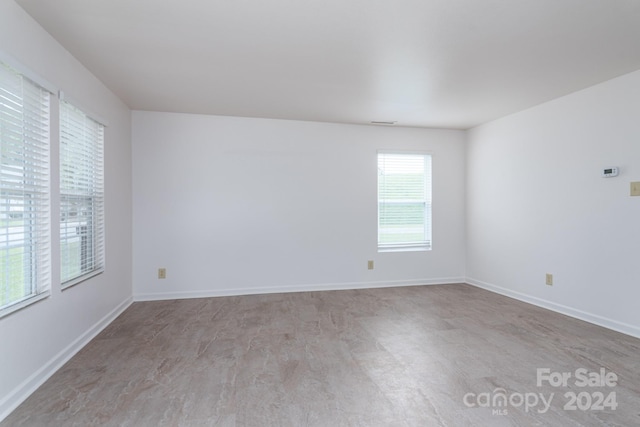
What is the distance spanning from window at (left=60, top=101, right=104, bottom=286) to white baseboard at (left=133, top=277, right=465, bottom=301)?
109 centimetres

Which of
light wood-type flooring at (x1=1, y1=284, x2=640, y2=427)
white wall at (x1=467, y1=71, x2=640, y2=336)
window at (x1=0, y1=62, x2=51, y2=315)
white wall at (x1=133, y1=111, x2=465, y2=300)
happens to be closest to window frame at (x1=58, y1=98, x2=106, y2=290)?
window at (x1=0, y1=62, x2=51, y2=315)

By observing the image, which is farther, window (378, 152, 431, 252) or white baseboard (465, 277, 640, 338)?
window (378, 152, 431, 252)

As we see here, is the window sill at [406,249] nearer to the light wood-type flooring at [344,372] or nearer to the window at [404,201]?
the window at [404,201]

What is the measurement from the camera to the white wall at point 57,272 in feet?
6.04

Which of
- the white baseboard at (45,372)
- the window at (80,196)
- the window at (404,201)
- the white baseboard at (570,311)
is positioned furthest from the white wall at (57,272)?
the white baseboard at (570,311)

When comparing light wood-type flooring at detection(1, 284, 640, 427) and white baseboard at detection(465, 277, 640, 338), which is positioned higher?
white baseboard at detection(465, 277, 640, 338)

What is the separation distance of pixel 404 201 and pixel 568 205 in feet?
6.44

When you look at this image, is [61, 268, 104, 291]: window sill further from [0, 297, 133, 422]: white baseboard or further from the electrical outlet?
the electrical outlet

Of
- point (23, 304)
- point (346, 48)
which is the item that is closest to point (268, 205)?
point (346, 48)

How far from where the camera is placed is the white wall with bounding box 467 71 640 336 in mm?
2902

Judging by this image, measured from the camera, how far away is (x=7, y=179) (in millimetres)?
1844

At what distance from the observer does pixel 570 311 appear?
3.38 m

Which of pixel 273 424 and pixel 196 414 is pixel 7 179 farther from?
pixel 273 424

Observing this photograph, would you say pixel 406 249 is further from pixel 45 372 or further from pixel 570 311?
pixel 45 372
